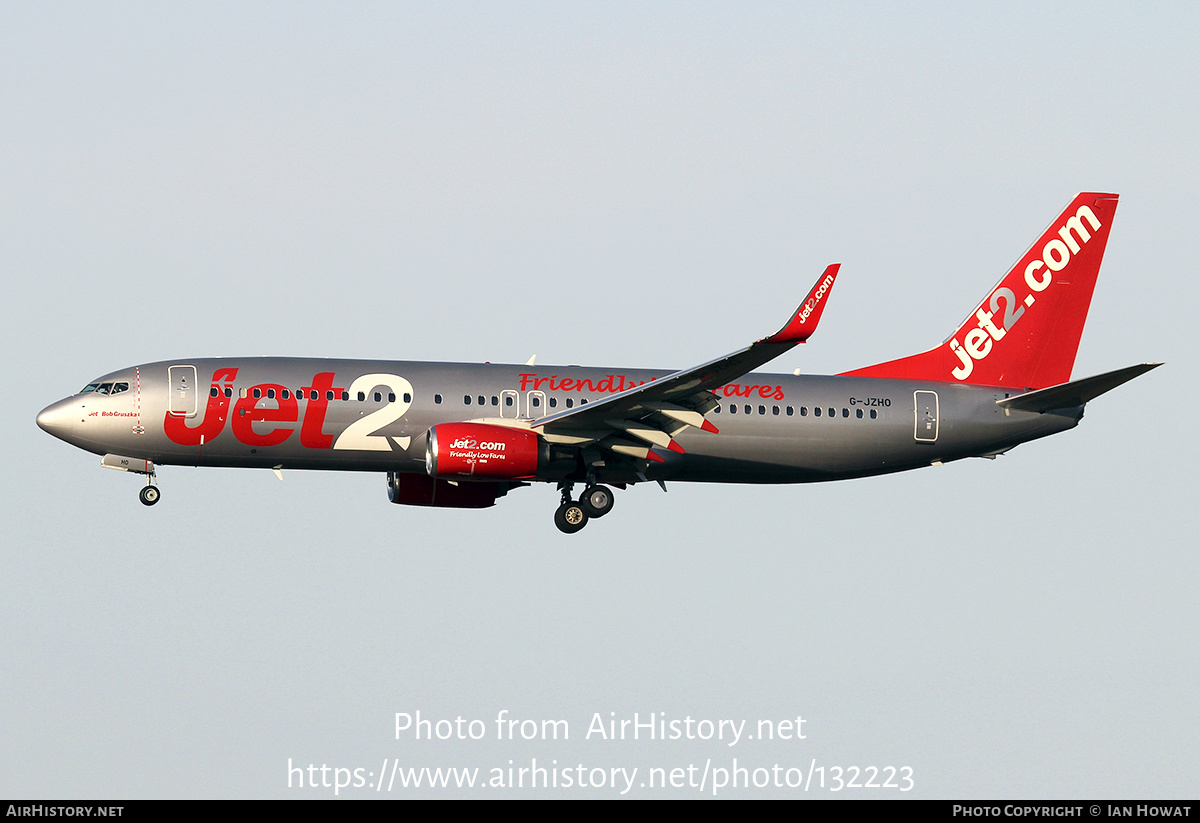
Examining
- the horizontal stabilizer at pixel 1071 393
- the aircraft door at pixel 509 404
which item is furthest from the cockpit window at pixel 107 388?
the horizontal stabilizer at pixel 1071 393

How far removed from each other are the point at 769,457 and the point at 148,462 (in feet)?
52.9

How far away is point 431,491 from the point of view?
146ft

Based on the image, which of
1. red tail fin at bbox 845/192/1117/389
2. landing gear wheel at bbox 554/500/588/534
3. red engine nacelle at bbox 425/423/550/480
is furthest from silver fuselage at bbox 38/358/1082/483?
red tail fin at bbox 845/192/1117/389

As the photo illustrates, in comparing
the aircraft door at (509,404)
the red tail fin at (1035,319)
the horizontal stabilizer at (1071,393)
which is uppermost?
the red tail fin at (1035,319)

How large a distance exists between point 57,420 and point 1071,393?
26.4 m

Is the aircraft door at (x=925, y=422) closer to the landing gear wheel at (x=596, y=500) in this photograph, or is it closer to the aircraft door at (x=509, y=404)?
the landing gear wheel at (x=596, y=500)

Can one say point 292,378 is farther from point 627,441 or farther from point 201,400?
point 627,441

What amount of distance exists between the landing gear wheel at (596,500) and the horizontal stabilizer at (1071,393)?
37.2 ft

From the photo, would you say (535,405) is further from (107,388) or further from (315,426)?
(107,388)

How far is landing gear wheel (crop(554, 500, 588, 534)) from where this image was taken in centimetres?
4278

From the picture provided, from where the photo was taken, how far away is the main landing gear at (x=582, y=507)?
42688mm

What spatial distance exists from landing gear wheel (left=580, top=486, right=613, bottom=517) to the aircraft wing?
148 cm

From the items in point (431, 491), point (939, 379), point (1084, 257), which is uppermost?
point (1084, 257)

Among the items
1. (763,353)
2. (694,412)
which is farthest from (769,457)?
(763,353)
